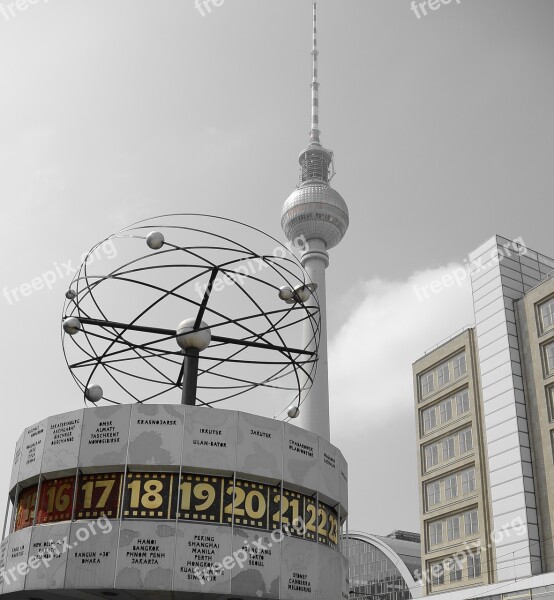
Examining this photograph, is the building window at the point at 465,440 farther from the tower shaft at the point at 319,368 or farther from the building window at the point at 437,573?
the tower shaft at the point at 319,368

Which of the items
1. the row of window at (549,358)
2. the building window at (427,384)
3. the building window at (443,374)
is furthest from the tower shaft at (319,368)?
the row of window at (549,358)

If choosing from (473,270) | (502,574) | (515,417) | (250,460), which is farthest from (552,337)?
(250,460)

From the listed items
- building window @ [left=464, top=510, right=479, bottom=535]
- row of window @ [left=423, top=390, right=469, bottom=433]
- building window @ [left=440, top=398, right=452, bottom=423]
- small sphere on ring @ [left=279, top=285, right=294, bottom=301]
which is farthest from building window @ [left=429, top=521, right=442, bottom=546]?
small sphere on ring @ [left=279, top=285, right=294, bottom=301]

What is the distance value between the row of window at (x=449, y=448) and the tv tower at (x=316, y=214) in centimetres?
4871

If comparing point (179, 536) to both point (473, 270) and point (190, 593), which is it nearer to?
point (190, 593)

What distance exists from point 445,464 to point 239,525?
46844 mm

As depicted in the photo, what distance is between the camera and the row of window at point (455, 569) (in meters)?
56.3

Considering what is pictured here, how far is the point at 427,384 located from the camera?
67.6 metres

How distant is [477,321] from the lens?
62219mm

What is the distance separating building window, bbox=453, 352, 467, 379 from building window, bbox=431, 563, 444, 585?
51.6ft

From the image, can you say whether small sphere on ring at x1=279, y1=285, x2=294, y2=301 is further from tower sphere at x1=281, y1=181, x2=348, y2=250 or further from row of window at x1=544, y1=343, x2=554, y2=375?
tower sphere at x1=281, y1=181, x2=348, y2=250

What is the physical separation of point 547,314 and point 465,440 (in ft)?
41.5

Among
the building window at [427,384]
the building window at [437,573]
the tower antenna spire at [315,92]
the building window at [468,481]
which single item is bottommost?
the building window at [437,573]

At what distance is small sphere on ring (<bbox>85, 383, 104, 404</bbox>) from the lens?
2397cm
